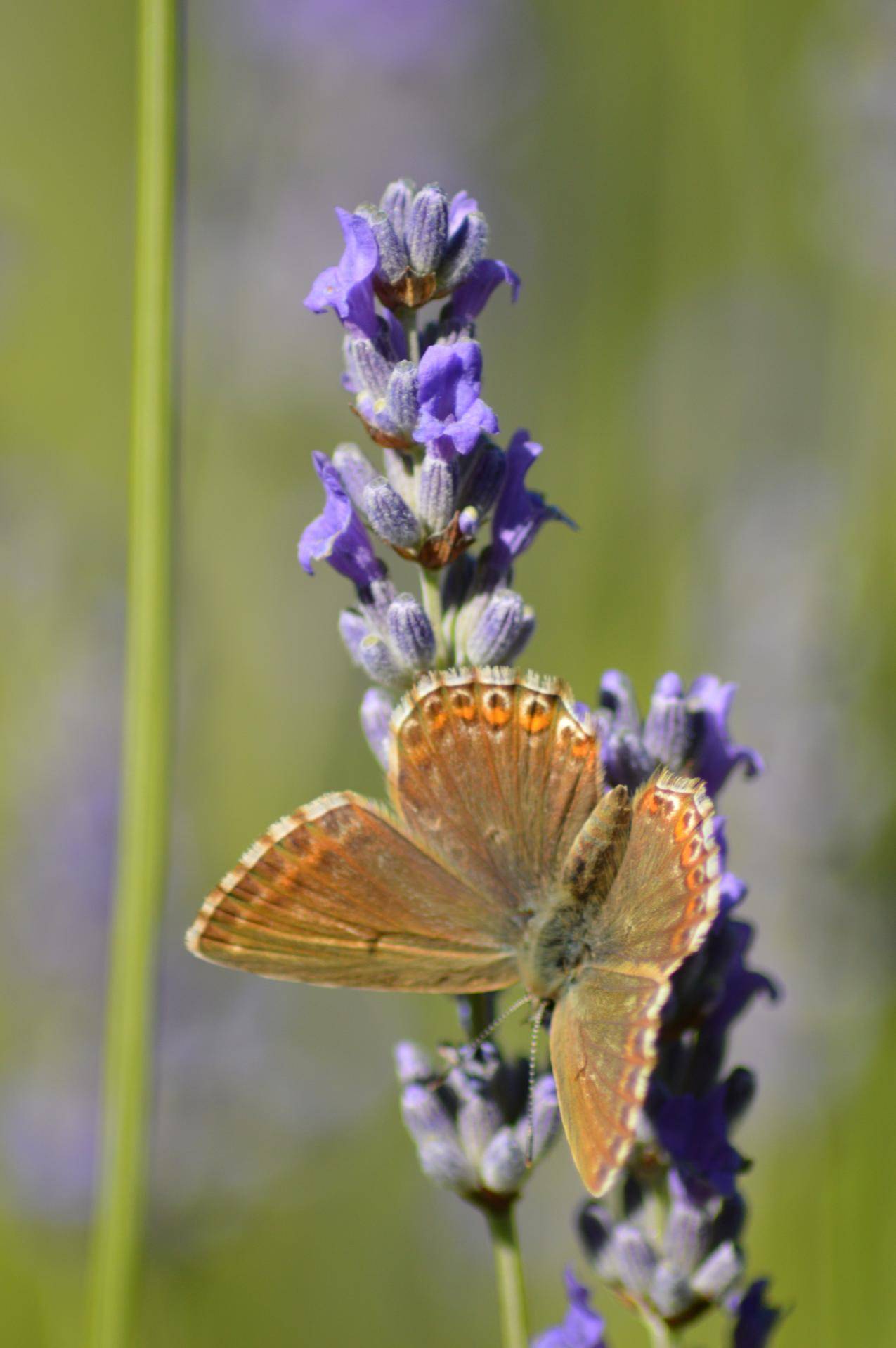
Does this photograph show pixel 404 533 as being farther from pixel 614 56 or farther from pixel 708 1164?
pixel 614 56

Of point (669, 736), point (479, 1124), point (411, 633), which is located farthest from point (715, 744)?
point (479, 1124)

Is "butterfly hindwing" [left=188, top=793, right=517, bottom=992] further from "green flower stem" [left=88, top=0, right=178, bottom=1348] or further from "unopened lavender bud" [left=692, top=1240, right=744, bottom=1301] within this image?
"unopened lavender bud" [left=692, top=1240, right=744, bottom=1301]

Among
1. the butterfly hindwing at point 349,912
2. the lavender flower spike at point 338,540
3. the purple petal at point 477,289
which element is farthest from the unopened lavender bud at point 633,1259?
the purple petal at point 477,289

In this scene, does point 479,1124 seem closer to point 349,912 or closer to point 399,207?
point 349,912

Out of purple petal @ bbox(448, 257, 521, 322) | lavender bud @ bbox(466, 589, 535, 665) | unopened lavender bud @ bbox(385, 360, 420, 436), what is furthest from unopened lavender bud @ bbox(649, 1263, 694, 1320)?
purple petal @ bbox(448, 257, 521, 322)

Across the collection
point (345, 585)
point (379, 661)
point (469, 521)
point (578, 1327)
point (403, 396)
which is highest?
point (345, 585)

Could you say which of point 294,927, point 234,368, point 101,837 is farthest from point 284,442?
point 294,927
